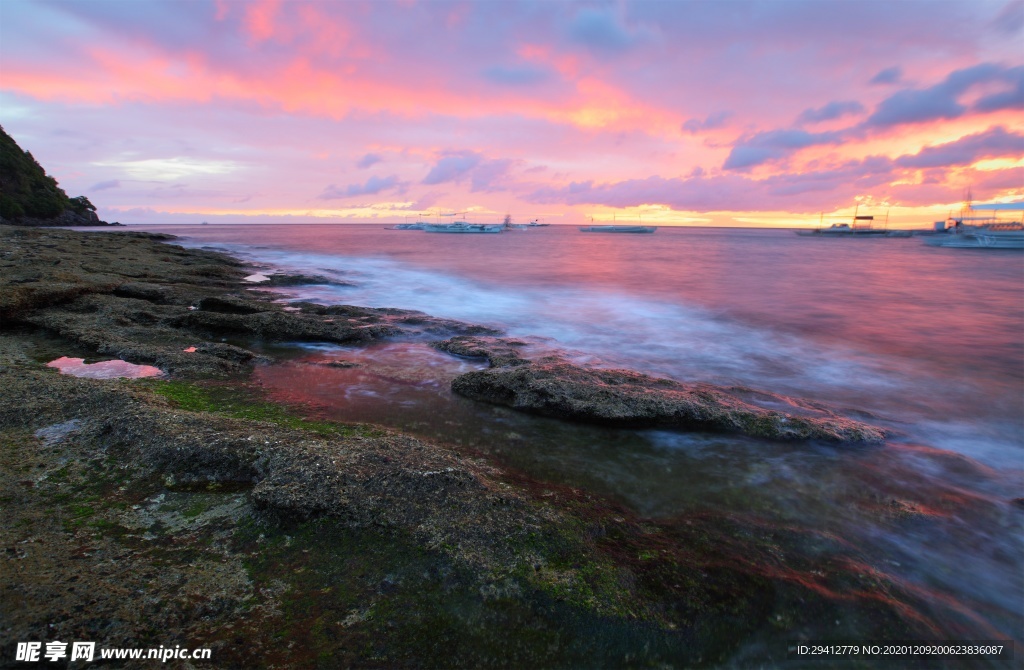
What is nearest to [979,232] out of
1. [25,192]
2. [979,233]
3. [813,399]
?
[979,233]

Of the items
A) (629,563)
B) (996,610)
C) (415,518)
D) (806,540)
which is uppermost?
(415,518)

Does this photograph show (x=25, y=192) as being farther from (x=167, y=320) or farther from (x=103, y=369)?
(x=103, y=369)

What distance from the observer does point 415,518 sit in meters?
2.92

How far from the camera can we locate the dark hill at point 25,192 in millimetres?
52934

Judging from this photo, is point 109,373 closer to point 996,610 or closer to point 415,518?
point 415,518

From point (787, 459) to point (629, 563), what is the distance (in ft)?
9.11

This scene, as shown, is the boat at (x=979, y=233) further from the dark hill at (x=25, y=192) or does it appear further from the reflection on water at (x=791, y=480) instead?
the dark hill at (x=25, y=192)

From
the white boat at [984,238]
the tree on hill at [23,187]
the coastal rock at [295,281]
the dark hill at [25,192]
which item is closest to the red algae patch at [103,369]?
the coastal rock at [295,281]

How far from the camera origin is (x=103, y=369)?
557cm

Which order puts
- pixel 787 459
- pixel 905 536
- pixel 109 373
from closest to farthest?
pixel 905 536
pixel 787 459
pixel 109 373

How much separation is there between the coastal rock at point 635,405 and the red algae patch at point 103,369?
3660 mm

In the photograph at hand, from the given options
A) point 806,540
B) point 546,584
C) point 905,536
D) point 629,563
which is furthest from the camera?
point 905,536

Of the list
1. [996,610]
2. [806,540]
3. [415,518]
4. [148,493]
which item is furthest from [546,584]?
[996,610]

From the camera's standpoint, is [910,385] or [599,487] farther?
[910,385]
